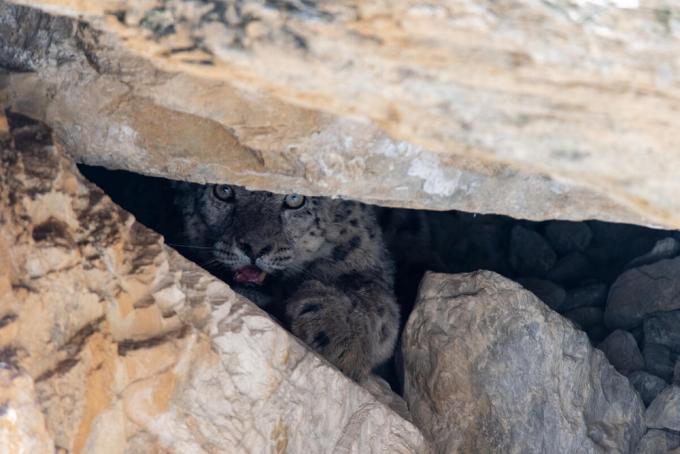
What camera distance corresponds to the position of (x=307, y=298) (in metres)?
3.47

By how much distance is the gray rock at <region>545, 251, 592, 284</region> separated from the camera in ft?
13.8

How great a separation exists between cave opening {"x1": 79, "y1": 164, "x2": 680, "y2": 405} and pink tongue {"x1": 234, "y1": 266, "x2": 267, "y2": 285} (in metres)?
0.06

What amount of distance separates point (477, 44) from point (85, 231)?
3.49 feet

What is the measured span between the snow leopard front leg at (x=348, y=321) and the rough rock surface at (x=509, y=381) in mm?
249

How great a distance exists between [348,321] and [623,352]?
1038 millimetres

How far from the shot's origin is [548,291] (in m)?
4.07

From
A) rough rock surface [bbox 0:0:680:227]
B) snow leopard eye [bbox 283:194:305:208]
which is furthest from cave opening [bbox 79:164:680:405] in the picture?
rough rock surface [bbox 0:0:680:227]

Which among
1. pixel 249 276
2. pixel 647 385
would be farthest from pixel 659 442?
pixel 249 276

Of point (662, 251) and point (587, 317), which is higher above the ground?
point (662, 251)

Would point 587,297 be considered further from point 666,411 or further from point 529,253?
point 666,411

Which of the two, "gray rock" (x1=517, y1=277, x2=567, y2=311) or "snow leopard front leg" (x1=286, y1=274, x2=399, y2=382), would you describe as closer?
"snow leopard front leg" (x1=286, y1=274, x2=399, y2=382)

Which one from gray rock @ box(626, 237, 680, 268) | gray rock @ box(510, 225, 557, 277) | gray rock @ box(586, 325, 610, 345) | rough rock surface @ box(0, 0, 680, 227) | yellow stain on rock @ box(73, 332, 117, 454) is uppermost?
rough rock surface @ box(0, 0, 680, 227)

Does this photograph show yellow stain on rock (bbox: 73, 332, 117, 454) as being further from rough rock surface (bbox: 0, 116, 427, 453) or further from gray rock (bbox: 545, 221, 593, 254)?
gray rock (bbox: 545, 221, 593, 254)

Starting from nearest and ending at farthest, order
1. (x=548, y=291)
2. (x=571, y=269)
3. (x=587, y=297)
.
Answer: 1. (x=587, y=297)
2. (x=548, y=291)
3. (x=571, y=269)
